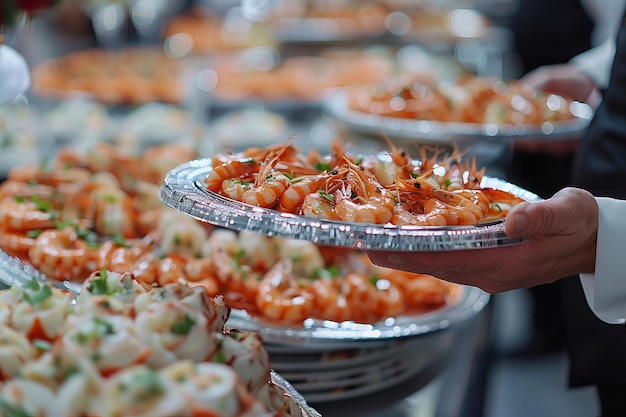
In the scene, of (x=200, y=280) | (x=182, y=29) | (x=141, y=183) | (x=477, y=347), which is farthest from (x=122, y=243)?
(x=182, y=29)

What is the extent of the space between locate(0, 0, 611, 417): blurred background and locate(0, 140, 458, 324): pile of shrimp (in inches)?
8.3

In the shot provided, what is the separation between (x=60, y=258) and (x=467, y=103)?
1.96 meters

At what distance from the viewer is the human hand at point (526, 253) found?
120cm

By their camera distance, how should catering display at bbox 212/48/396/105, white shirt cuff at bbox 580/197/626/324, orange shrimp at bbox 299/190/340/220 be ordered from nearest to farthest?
1. orange shrimp at bbox 299/190/340/220
2. white shirt cuff at bbox 580/197/626/324
3. catering display at bbox 212/48/396/105

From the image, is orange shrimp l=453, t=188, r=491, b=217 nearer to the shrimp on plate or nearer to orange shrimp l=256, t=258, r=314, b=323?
orange shrimp l=256, t=258, r=314, b=323

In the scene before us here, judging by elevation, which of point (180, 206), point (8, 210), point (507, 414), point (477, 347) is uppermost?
point (180, 206)

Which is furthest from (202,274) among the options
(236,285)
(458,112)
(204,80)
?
(204,80)

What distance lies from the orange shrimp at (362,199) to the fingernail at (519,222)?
200mm

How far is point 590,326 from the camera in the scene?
185 cm

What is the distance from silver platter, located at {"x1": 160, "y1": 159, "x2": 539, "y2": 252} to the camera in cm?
113

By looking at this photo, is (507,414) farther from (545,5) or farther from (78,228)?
(545,5)

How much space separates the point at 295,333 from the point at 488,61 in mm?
5180

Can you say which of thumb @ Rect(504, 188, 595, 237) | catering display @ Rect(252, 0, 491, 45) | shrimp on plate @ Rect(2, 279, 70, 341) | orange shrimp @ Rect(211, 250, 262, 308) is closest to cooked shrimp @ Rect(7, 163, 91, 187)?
orange shrimp @ Rect(211, 250, 262, 308)

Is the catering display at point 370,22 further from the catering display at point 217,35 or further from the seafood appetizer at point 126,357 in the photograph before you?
the seafood appetizer at point 126,357
